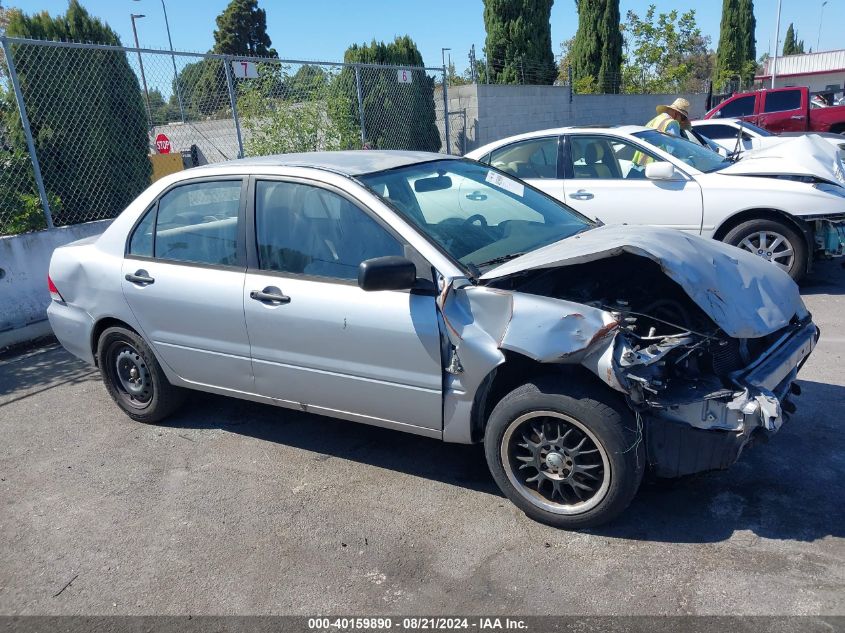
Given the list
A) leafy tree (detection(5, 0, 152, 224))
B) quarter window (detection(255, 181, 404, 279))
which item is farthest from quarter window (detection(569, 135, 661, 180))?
leafy tree (detection(5, 0, 152, 224))

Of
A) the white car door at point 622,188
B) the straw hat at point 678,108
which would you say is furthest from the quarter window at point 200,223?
the straw hat at point 678,108

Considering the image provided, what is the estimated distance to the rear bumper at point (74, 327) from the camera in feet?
16.0

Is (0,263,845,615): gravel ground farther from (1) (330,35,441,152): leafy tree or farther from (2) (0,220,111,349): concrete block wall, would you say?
(1) (330,35,441,152): leafy tree

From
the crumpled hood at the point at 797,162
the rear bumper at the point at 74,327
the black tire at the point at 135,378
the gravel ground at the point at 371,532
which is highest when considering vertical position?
the crumpled hood at the point at 797,162

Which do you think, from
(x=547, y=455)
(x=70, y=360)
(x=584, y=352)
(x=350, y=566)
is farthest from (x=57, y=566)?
(x=70, y=360)

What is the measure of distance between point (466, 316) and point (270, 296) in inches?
46.8

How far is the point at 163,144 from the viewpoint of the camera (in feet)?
37.5

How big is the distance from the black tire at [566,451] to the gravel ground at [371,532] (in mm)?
145

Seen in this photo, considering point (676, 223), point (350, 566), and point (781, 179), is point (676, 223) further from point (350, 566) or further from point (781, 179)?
point (350, 566)

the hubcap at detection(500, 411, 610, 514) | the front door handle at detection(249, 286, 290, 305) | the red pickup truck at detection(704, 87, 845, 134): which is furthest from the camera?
the red pickup truck at detection(704, 87, 845, 134)

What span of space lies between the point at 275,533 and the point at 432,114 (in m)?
13.0

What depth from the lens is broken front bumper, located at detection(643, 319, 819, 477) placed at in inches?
119

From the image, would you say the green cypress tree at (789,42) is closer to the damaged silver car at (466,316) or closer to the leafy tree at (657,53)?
the leafy tree at (657,53)

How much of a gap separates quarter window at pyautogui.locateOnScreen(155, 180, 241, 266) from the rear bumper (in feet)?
2.80
